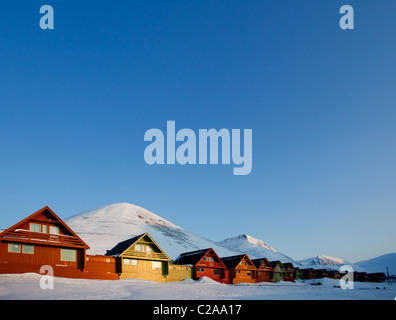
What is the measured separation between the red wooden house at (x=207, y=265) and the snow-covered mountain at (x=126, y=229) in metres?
54.2

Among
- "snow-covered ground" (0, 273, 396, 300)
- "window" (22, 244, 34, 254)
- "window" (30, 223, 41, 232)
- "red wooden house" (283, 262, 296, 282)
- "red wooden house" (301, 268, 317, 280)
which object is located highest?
"window" (30, 223, 41, 232)

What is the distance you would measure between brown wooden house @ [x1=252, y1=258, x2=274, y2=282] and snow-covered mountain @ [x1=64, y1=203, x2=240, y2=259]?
182 feet

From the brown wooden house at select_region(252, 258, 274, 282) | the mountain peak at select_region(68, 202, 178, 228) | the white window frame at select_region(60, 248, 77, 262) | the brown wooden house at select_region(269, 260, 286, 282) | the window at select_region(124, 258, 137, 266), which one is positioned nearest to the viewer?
the white window frame at select_region(60, 248, 77, 262)

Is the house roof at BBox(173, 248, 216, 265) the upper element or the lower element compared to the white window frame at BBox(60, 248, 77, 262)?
lower

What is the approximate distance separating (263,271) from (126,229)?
8878 cm

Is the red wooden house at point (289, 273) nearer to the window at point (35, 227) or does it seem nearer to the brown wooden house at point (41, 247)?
the brown wooden house at point (41, 247)

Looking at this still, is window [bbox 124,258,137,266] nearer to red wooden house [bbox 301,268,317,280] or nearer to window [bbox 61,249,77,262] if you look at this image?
window [bbox 61,249,77,262]

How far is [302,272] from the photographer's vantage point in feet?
339

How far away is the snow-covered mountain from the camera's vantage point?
423 ft

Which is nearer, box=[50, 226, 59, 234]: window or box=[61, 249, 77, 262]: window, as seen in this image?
box=[50, 226, 59, 234]: window

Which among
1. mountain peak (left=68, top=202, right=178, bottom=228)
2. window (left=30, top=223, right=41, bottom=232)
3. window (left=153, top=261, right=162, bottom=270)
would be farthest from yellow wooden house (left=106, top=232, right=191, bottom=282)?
mountain peak (left=68, top=202, right=178, bottom=228)

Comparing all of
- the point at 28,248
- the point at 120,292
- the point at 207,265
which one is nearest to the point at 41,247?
the point at 28,248

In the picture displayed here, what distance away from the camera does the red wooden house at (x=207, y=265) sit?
5866cm
